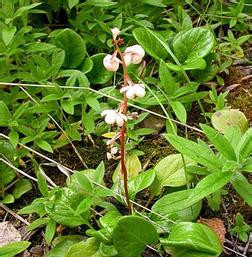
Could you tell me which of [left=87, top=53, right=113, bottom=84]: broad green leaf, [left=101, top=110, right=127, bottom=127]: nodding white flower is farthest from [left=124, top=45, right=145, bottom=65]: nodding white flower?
[left=87, top=53, right=113, bottom=84]: broad green leaf

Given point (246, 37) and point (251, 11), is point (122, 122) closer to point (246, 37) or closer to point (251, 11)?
point (246, 37)

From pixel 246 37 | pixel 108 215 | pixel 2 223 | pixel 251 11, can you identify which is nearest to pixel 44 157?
pixel 2 223

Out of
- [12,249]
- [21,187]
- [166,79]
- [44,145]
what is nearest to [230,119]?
[166,79]

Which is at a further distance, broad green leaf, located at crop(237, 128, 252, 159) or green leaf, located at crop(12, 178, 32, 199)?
green leaf, located at crop(12, 178, 32, 199)

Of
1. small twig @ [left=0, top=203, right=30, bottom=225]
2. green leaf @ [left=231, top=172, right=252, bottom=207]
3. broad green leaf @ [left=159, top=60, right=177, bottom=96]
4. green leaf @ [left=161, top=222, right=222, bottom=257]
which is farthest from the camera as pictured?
broad green leaf @ [left=159, top=60, right=177, bottom=96]

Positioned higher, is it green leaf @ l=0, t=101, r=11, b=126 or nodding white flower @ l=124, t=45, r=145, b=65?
nodding white flower @ l=124, t=45, r=145, b=65

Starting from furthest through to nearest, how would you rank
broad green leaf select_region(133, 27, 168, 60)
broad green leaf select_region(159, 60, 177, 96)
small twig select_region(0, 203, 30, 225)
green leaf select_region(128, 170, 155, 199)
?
broad green leaf select_region(133, 27, 168, 60), broad green leaf select_region(159, 60, 177, 96), small twig select_region(0, 203, 30, 225), green leaf select_region(128, 170, 155, 199)

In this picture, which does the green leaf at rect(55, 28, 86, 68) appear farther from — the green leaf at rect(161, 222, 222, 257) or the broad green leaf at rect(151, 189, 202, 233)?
the green leaf at rect(161, 222, 222, 257)
